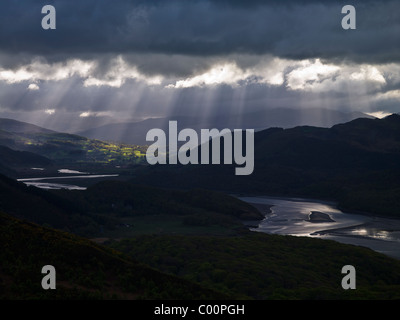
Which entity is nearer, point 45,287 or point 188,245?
point 45,287

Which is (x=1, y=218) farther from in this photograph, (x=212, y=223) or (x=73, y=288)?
(x=212, y=223)

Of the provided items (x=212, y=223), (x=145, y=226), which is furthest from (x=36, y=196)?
(x=212, y=223)

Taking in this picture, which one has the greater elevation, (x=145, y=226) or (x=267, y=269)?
(x=145, y=226)

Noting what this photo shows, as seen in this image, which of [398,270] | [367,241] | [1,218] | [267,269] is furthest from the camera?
[367,241]

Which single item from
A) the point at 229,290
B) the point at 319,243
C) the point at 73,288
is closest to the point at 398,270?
the point at 319,243

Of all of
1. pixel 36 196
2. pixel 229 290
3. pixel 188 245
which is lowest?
pixel 229 290
